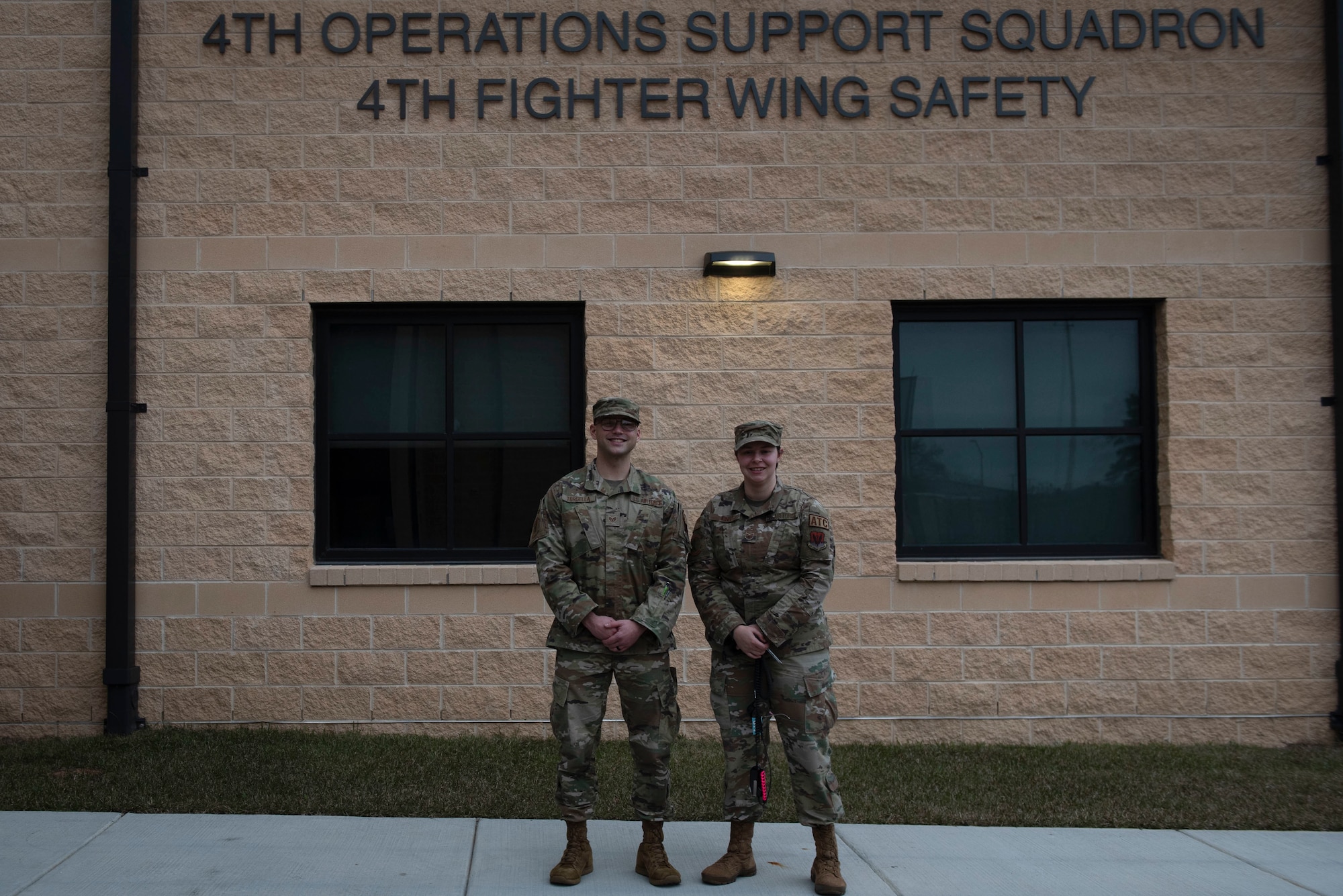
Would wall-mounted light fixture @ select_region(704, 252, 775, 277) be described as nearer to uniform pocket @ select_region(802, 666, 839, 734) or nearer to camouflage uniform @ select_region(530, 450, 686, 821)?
camouflage uniform @ select_region(530, 450, 686, 821)

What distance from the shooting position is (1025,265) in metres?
7.48

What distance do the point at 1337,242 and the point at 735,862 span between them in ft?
19.2

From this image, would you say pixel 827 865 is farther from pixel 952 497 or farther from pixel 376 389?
pixel 376 389

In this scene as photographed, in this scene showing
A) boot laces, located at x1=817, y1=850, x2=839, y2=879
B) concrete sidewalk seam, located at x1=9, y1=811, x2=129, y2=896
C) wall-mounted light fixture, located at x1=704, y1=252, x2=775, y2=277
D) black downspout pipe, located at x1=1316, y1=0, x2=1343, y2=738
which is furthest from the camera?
black downspout pipe, located at x1=1316, y1=0, x2=1343, y2=738

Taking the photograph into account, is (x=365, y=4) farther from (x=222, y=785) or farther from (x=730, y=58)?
(x=222, y=785)

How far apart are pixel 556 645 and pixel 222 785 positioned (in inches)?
96.6

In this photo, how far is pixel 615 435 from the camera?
15.8ft

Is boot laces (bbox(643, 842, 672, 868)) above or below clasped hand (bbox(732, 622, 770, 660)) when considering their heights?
below

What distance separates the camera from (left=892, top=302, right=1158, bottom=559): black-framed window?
761 centimetres

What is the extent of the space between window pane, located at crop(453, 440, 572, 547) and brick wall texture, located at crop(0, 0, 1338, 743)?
43 centimetres

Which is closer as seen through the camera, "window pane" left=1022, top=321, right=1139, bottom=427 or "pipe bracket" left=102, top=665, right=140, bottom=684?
"pipe bracket" left=102, top=665, right=140, bottom=684

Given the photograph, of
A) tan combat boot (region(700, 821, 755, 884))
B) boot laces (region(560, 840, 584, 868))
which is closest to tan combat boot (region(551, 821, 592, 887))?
boot laces (region(560, 840, 584, 868))

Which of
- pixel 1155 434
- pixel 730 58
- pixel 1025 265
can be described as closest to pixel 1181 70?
pixel 1025 265

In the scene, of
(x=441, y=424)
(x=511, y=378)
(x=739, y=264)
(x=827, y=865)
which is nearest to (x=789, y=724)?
(x=827, y=865)
